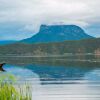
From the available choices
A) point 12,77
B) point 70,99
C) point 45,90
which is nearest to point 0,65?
point 12,77

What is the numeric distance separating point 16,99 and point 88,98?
2231 cm

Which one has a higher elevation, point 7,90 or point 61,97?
point 7,90

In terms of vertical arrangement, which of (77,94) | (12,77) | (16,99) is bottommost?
(77,94)

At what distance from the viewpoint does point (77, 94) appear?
34219 millimetres

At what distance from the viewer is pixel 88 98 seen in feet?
101

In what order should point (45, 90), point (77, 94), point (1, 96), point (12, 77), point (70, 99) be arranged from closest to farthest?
1. point (12, 77)
2. point (1, 96)
3. point (70, 99)
4. point (77, 94)
5. point (45, 90)

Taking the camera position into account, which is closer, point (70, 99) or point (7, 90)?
point (7, 90)

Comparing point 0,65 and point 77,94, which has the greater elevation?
point 0,65

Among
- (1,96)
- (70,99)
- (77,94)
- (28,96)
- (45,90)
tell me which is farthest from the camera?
(45,90)

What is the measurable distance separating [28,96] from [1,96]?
104 cm

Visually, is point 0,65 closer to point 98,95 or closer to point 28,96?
point 28,96

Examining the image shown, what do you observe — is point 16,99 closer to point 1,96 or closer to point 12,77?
point 1,96

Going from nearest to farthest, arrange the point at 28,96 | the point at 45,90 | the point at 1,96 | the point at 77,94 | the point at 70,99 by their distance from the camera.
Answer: the point at 1,96
the point at 28,96
the point at 70,99
the point at 77,94
the point at 45,90

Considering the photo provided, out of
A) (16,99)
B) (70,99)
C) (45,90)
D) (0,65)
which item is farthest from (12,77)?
(45,90)
